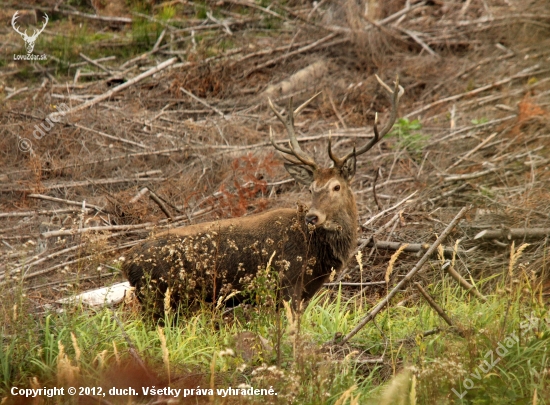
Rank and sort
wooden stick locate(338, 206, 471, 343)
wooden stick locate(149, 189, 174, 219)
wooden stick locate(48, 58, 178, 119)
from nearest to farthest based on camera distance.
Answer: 1. wooden stick locate(338, 206, 471, 343)
2. wooden stick locate(149, 189, 174, 219)
3. wooden stick locate(48, 58, 178, 119)

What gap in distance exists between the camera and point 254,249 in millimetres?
6480

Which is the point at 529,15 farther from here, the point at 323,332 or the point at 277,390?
the point at 277,390

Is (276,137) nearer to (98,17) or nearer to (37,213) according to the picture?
(37,213)

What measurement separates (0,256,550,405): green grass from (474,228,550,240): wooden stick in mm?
1461

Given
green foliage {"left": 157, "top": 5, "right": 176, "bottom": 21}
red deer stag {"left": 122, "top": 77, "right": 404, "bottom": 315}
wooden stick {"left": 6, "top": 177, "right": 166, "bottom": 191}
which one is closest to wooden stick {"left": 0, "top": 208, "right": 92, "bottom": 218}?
wooden stick {"left": 6, "top": 177, "right": 166, "bottom": 191}

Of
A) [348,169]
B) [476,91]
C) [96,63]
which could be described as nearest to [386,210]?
[348,169]

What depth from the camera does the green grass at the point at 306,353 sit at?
4.29m

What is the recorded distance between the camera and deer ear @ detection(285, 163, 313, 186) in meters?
7.30

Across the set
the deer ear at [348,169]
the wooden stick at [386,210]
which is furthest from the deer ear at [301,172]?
the wooden stick at [386,210]

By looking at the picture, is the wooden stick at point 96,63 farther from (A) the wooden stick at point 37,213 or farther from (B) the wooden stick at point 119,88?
(A) the wooden stick at point 37,213

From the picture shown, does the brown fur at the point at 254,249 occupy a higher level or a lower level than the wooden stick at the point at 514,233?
higher

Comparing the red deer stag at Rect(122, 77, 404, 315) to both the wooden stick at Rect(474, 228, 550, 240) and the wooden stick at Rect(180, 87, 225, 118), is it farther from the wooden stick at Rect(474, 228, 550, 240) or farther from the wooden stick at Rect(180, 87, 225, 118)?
the wooden stick at Rect(180, 87, 225, 118)

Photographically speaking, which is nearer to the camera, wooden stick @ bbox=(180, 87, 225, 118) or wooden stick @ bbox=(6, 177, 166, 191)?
wooden stick @ bbox=(6, 177, 166, 191)

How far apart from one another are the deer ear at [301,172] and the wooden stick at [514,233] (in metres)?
1.76
